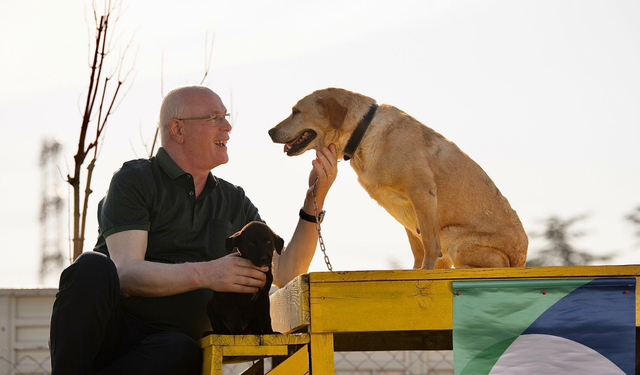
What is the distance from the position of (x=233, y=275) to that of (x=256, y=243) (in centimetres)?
18

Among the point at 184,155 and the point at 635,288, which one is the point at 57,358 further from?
the point at 635,288

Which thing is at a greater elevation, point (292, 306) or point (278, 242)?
point (278, 242)

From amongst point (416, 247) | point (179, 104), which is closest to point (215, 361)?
point (179, 104)

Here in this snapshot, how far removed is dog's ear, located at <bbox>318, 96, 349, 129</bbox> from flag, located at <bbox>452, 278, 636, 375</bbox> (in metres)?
1.68

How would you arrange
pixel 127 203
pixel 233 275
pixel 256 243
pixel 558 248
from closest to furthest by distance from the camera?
pixel 233 275 < pixel 256 243 < pixel 127 203 < pixel 558 248

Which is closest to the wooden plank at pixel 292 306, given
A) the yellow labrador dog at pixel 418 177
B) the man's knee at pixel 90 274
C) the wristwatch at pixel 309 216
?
the wristwatch at pixel 309 216

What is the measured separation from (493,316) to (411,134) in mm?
1609

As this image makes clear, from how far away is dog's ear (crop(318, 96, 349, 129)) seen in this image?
12.5 ft

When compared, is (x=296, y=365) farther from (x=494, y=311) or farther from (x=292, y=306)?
(x=494, y=311)

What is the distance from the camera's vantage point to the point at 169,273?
8.91ft

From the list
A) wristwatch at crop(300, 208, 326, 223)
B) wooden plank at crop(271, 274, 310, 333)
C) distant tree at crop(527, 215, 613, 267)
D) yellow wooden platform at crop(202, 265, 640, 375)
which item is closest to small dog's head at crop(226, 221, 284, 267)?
wooden plank at crop(271, 274, 310, 333)

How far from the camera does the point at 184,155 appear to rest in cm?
329

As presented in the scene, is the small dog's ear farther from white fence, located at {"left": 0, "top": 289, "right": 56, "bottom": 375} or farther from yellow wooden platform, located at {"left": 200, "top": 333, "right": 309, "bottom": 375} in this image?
white fence, located at {"left": 0, "top": 289, "right": 56, "bottom": 375}

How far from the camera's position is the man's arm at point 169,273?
2582mm
